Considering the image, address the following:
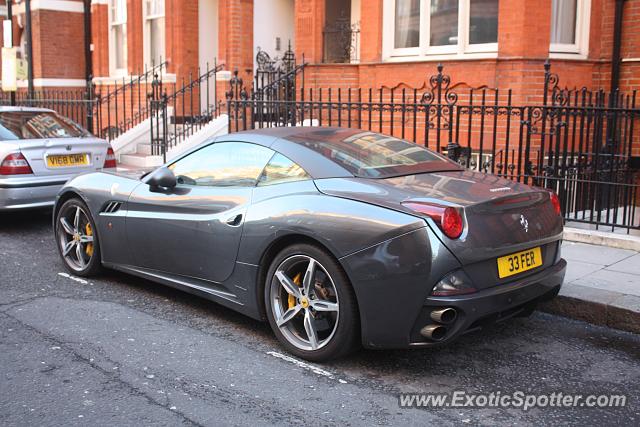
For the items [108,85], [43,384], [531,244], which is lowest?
[43,384]

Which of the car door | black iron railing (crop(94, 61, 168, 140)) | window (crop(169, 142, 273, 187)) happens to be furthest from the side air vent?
black iron railing (crop(94, 61, 168, 140))

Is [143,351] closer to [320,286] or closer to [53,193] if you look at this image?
[320,286]

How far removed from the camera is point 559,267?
16.0ft

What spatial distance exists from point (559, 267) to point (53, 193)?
6.49 meters

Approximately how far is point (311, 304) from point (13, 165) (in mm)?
5664

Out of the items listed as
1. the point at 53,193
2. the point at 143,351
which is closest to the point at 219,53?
Result: the point at 53,193

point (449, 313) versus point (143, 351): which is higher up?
point (449, 313)

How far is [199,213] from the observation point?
531 centimetres

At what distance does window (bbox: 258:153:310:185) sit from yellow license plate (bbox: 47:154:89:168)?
4.87 m

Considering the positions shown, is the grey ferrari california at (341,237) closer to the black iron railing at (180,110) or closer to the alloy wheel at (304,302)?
the alloy wheel at (304,302)

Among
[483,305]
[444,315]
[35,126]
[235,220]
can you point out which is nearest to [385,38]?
[35,126]

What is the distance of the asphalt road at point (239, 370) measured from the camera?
3854mm

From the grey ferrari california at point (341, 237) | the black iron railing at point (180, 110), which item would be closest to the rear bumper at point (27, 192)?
the grey ferrari california at point (341, 237)

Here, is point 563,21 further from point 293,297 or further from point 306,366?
point 306,366
